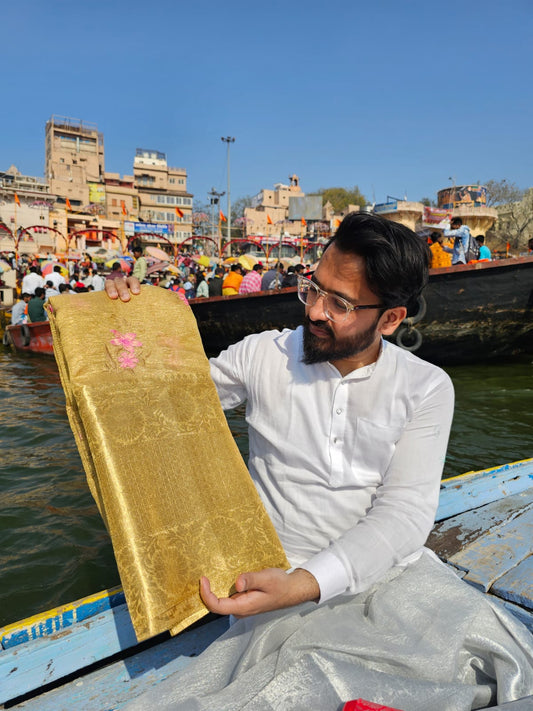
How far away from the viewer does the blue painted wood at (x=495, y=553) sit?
1888mm

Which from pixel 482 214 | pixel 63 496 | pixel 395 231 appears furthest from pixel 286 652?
pixel 482 214

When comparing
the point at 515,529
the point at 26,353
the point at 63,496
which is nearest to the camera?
the point at 515,529

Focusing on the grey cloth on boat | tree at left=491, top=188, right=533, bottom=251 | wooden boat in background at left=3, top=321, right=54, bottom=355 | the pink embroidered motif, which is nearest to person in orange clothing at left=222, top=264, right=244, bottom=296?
wooden boat in background at left=3, top=321, right=54, bottom=355

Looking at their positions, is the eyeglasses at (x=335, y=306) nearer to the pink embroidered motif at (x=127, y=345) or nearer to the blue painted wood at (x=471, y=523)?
the pink embroidered motif at (x=127, y=345)

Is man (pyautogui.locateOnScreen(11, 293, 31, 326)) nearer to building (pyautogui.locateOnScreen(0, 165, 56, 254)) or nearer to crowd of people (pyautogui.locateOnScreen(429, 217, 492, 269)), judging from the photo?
crowd of people (pyautogui.locateOnScreen(429, 217, 492, 269))

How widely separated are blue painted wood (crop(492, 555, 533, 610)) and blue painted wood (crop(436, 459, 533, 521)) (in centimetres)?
55

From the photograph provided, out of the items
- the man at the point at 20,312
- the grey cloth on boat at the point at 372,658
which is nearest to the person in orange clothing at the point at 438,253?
the grey cloth on boat at the point at 372,658

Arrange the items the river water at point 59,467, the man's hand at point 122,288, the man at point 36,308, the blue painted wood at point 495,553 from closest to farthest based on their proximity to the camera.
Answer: the man's hand at point 122,288 < the blue painted wood at point 495,553 < the river water at point 59,467 < the man at point 36,308

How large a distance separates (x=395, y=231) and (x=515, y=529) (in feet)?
5.33

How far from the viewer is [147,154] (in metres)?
77.9

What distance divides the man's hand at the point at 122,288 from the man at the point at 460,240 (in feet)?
27.8

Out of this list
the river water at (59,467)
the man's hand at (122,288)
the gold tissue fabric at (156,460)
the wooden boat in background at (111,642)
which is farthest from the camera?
the river water at (59,467)

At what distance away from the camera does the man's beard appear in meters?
1.51

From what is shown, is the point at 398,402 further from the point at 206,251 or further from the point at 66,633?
the point at 206,251
